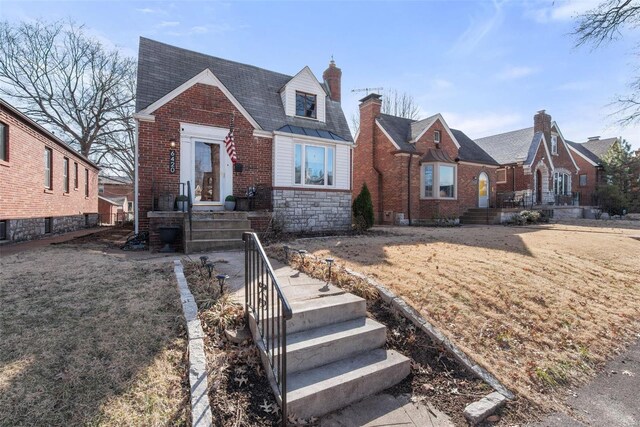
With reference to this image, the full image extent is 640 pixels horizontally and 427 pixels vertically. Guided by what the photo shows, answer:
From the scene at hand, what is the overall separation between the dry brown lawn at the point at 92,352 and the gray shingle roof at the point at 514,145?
24989 millimetres

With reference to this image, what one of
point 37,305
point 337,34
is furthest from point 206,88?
point 37,305

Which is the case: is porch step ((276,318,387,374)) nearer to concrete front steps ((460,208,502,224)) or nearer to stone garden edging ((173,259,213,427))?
stone garden edging ((173,259,213,427))

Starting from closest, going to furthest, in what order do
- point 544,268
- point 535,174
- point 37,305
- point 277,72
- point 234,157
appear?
point 37,305, point 544,268, point 234,157, point 277,72, point 535,174

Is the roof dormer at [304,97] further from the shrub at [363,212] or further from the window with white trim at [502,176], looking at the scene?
the window with white trim at [502,176]

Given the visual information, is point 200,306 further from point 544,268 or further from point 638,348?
point 544,268

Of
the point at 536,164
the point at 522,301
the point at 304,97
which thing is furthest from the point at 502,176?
the point at 522,301

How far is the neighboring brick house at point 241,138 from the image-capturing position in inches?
375

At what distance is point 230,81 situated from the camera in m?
12.0

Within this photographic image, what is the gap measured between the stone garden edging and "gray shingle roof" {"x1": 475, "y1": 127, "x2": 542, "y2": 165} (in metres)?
24.8

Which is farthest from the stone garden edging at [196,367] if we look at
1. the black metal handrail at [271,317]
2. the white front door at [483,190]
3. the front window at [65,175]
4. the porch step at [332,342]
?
the white front door at [483,190]

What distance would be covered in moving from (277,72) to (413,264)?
36.7ft

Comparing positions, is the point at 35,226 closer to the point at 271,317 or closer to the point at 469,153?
the point at 271,317

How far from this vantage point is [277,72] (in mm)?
13852

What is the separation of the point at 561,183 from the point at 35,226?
33205 mm
